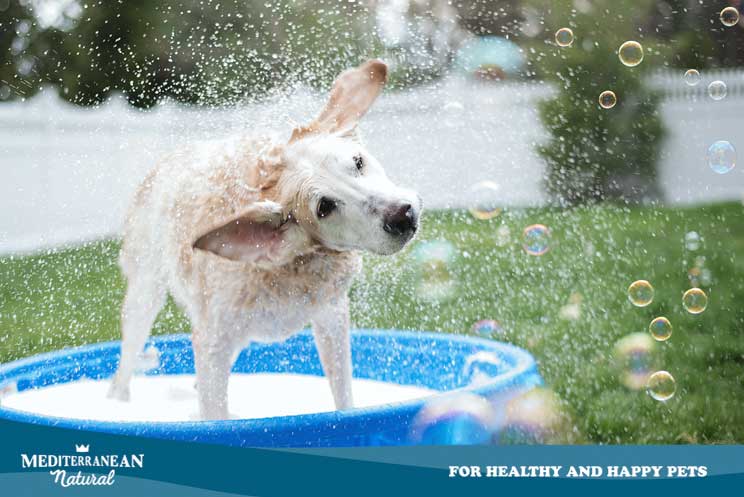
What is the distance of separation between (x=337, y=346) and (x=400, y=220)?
0.62 metres

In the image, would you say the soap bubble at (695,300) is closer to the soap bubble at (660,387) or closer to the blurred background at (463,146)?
the blurred background at (463,146)

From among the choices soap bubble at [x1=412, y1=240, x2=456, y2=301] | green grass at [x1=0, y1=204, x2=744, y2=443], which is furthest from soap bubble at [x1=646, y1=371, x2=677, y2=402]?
soap bubble at [x1=412, y1=240, x2=456, y2=301]

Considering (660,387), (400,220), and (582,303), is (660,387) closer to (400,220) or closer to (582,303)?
(400,220)

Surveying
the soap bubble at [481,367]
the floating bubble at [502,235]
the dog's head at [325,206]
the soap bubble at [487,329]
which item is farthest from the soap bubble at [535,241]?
the floating bubble at [502,235]

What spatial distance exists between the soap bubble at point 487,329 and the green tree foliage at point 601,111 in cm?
352

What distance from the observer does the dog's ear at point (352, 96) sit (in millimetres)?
2211

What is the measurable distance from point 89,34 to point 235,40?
1.29m

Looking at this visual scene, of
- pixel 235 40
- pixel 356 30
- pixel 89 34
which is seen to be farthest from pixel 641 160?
pixel 89 34

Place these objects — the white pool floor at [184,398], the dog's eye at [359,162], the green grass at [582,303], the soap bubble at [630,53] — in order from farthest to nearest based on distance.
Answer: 1. the soap bubble at [630,53]
2. the green grass at [582,303]
3. the white pool floor at [184,398]
4. the dog's eye at [359,162]

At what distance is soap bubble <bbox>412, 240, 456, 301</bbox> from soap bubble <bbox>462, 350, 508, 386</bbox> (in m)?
1.94

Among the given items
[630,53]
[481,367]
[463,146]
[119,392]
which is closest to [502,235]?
[463,146]

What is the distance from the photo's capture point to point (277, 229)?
6.64ft

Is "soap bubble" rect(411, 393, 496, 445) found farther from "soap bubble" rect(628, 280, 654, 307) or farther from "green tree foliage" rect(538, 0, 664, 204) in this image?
"green tree foliage" rect(538, 0, 664, 204)

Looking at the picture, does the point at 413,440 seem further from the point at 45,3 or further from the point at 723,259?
the point at 45,3
